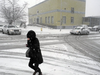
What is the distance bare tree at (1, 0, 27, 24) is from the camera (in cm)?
2354

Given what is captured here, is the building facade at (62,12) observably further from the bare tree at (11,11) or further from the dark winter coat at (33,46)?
the dark winter coat at (33,46)

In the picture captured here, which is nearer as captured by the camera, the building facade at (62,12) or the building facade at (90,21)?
the building facade at (62,12)

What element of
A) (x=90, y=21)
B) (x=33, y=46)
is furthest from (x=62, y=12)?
(x=33, y=46)

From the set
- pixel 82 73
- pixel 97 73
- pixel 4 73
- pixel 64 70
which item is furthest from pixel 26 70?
pixel 97 73

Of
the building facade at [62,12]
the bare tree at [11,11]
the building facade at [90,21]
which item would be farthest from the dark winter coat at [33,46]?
the building facade at [90,21]

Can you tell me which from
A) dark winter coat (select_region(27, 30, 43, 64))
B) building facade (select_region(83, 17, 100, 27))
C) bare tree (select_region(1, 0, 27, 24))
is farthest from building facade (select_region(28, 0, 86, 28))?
dark winter coat (select_region(27, 30, 43, 64))

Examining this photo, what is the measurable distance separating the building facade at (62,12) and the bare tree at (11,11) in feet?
32.0

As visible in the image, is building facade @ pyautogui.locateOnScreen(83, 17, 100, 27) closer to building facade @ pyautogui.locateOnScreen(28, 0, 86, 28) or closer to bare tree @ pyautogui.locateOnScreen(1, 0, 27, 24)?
building facade @ pyautogui.locateOnScreen(28, 0, 86, 28)

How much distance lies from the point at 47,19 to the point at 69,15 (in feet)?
28.0

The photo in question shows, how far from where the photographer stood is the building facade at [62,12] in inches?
1362

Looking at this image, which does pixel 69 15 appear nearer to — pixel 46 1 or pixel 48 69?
pixel 46 1

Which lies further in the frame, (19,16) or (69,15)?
(69,15)

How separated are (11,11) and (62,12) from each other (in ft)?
59.5

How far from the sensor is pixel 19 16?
24766mm
